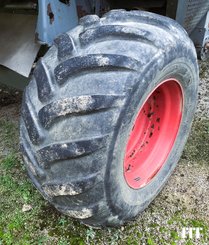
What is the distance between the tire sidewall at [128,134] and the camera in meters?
1.25

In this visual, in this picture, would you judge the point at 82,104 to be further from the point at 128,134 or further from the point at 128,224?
the point at 128,224

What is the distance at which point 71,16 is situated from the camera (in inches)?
60.9

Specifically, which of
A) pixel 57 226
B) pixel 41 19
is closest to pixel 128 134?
pixel 41 19

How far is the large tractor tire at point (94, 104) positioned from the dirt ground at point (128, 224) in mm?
236

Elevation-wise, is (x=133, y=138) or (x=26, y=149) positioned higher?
(x=26, y=149)

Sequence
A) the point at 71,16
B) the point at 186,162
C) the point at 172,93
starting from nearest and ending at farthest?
the point at 71,16 → the point at 172,93 → the point at 186,162

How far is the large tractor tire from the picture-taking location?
1.20 meters

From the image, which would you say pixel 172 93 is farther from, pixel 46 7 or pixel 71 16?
pixel 46 7

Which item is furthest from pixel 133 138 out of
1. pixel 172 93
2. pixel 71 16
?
pixel 71 16

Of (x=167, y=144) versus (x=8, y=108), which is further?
(x=8, y=108)

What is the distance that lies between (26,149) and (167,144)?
712mm

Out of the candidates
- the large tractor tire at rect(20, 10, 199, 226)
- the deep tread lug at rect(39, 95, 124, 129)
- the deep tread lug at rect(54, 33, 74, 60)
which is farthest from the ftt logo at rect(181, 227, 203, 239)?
the deep tread lug at rect(54, 33, 74, 60)

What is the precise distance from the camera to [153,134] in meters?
1.83

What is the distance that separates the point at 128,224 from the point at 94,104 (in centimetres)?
71
